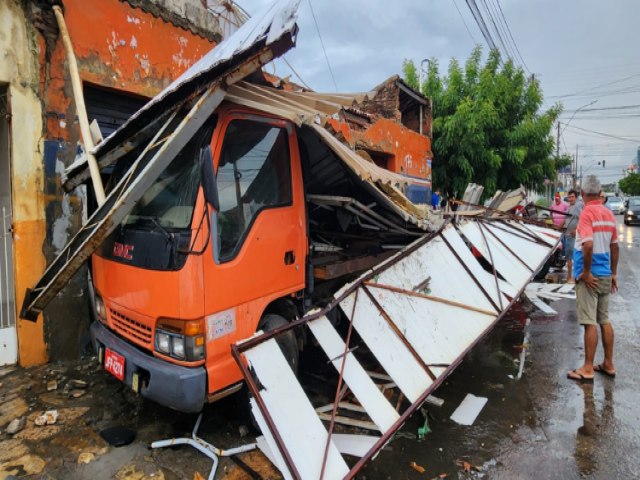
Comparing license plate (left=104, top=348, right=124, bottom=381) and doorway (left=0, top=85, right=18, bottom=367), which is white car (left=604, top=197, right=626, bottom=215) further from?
doorway (left=0, top=85, right=18, bottom=367)

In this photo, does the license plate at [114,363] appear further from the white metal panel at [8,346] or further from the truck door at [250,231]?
the white metal panel at [8,346]

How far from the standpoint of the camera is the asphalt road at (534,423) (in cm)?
276

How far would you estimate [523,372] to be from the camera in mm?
4191

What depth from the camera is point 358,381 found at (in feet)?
8.98

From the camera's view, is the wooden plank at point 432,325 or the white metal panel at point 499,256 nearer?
the wooden plank at point 432,325

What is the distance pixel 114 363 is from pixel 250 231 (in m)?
1.41

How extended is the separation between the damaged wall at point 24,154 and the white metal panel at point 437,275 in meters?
3.53

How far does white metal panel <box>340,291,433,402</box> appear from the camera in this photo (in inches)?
112

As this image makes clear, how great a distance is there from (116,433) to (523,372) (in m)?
3.85

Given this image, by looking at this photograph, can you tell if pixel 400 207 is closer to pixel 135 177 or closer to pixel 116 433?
pixel 135 177

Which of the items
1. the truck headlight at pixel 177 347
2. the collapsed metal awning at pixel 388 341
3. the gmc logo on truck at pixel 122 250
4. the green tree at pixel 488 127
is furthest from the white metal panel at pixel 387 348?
the green tree at pixel 488 127

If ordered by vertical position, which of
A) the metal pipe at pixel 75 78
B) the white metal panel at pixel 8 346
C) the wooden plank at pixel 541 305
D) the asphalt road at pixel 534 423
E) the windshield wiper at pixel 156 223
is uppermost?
the metal pipe at pixel 75 78

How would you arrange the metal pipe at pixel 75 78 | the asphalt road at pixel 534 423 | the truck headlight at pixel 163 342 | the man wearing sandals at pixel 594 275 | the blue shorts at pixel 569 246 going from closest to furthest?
the truck headlight at pixel 163 342
the asphalt road at pixel 534 423
the metal pipe at pixel 75 78
the man wearing sandals at pixel 594 275
the blue shorts at pixel 569 246

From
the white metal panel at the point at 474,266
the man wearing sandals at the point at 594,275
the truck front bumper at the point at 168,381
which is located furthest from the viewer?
the white metal panel at the point at 474,266
